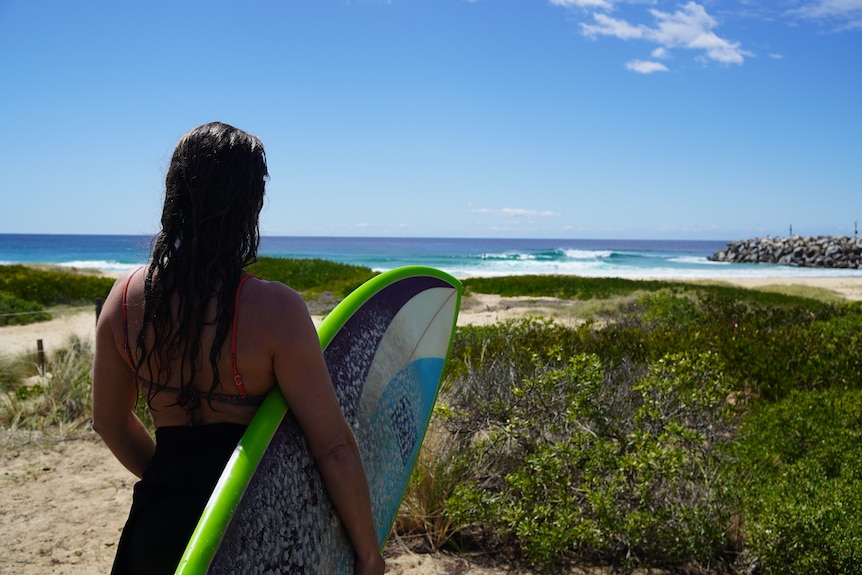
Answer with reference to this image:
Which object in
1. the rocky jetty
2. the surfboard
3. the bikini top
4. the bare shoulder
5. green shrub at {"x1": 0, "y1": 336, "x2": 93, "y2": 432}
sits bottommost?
green shrub at {"x1": 0, "y1": 336, "x2": 93, "y2": 432}

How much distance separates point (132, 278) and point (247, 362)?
14.8 inches

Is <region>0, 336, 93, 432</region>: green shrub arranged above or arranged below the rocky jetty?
below

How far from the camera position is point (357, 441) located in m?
2.39

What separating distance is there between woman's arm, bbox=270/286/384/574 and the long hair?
0.49 feet

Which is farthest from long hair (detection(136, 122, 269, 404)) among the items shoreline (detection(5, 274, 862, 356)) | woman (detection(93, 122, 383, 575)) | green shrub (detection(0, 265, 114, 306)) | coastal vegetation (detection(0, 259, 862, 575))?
green shrub (detection(0, 265, 114, 306))

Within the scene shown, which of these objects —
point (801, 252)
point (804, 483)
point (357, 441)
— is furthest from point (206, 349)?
point (801, 252)

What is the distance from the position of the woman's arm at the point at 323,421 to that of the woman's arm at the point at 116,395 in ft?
1.49

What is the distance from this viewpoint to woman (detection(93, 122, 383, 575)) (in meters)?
1.58

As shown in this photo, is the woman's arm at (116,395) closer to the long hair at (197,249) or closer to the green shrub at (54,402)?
the long hair at (197,249)

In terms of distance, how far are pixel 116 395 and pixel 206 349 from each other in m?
0.43

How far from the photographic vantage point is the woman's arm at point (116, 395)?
170cm

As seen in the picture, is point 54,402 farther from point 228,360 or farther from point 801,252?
point 801,252

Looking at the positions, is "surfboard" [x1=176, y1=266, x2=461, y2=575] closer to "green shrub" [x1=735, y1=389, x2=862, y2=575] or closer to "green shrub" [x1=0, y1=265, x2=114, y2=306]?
"green shrub" [x1=735, y1=389, x2=862, y2=575]

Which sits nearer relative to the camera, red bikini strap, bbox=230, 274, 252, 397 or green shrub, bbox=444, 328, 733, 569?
red bikini strap, bbox=230, 274, 252, 397
